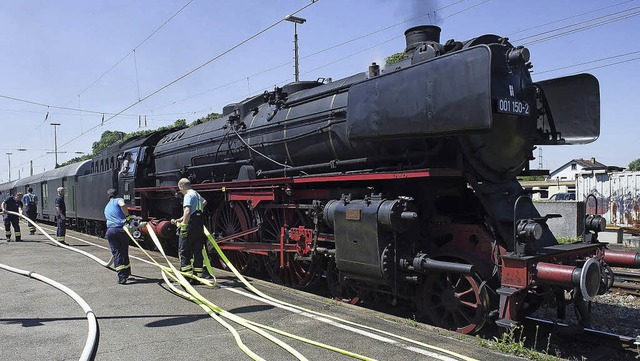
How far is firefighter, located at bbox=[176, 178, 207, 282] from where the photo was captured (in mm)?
7941

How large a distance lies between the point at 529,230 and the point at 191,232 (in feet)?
17.6

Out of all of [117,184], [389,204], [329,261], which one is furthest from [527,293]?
[117,184]

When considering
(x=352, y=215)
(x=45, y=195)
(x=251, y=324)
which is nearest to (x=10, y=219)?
(x=45, y=195)

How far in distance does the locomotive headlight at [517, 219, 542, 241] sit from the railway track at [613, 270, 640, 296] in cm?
466

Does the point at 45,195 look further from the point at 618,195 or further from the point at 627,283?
the point at 618,195

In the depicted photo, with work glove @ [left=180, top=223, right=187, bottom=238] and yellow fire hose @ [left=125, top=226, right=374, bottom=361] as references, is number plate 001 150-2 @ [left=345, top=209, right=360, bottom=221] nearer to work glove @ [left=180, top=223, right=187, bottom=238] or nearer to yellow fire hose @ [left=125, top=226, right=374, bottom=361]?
yellow fire hose @ [left=125, top=226, right=374, bottom=361]

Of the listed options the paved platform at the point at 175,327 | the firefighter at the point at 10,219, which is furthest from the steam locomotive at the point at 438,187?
the firefighter at the point at 10,219

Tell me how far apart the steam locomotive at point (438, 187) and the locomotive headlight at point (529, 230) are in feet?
0.04

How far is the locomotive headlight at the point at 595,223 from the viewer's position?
628 centimetres

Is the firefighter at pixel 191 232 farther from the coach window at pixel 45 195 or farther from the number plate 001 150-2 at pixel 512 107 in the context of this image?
the coach window at pixel 45 195

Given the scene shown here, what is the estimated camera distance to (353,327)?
5277mm

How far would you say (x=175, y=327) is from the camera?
5344 mm

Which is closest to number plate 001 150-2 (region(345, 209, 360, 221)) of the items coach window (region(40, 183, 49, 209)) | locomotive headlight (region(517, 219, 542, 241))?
locomotive headlight (region(517, 219, 542, 241))

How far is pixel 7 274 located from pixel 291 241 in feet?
17.4
